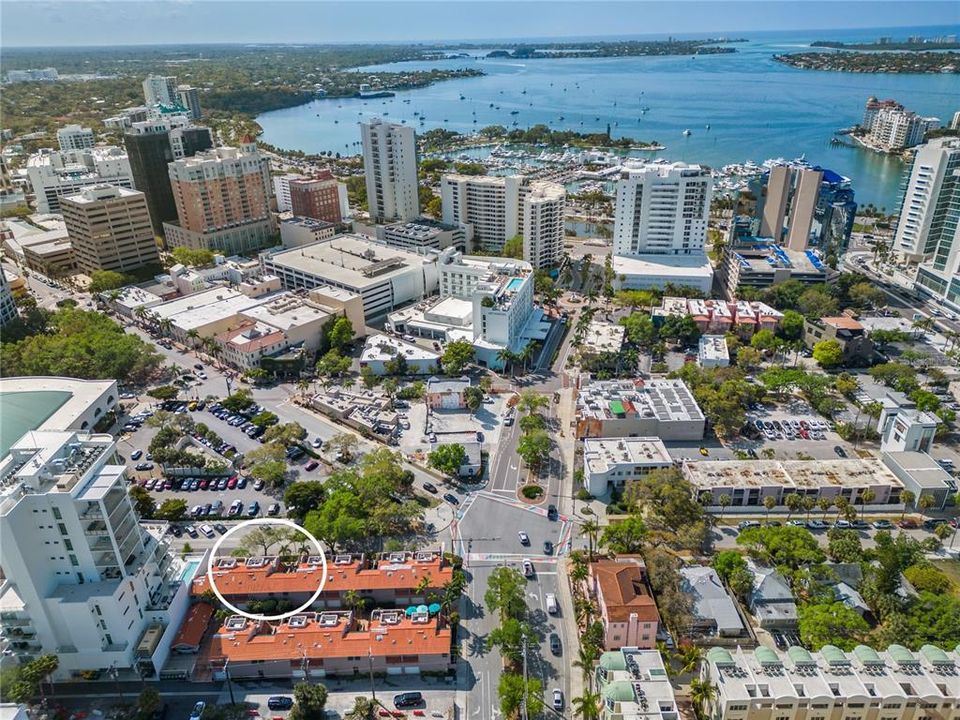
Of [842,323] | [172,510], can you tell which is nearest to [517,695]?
[172,510]

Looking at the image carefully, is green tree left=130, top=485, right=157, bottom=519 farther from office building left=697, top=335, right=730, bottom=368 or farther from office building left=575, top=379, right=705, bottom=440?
office building left=697, top=335, right=730, bottom=368

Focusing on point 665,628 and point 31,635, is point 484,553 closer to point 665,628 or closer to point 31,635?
point 665,628

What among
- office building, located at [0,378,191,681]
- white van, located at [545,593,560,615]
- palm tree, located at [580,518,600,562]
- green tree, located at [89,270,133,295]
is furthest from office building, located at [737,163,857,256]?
green tree, located at [89,270,133,295]

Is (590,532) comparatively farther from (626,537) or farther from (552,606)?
(552,606)

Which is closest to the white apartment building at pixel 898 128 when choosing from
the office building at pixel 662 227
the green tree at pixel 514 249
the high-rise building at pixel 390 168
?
the office building at pixel 662 227

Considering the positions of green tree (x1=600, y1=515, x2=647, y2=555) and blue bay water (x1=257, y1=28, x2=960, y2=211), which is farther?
blue bay water (x1=257, y1=28, x2=960, y2=211)
